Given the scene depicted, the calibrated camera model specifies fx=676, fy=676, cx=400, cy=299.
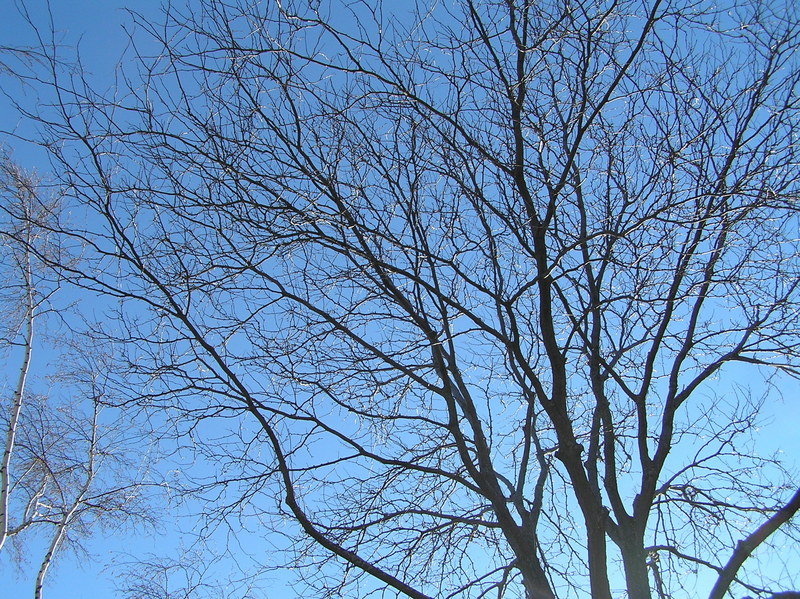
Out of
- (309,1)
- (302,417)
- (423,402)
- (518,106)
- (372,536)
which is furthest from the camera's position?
(423,402)

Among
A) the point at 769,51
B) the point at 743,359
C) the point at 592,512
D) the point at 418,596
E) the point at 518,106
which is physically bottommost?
the point at 418,596

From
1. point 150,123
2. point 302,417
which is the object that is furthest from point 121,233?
point 302,417

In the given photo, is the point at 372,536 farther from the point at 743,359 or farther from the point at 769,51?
the point at 769,51

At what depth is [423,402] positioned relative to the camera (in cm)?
444

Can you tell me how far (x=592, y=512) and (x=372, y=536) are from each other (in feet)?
4.14

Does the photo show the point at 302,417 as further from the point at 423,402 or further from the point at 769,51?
the point at 769,51

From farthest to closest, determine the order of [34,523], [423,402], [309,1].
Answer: [34,523]
[423,402]
[309,1]

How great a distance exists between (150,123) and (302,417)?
171 centimetres

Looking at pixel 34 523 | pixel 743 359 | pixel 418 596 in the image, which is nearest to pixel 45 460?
pixel 34 523

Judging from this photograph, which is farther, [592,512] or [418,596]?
[592,512]

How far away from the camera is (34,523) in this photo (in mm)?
8641

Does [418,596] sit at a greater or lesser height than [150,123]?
lesser

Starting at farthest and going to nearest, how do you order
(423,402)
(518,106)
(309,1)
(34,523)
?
1. (34,523)
2. (423,402)
3. (518,106)
4. (309,1)

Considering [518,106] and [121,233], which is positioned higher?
[518,106]
